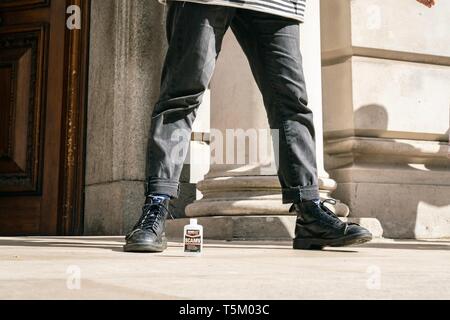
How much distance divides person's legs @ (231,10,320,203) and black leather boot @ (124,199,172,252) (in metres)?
0.56

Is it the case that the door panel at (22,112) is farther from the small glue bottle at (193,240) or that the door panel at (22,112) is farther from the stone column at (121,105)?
the small glue bottle at (193,240)

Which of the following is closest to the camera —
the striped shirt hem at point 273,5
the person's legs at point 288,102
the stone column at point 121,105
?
the striped shirt hem at point 273,5

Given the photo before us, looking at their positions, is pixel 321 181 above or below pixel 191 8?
below

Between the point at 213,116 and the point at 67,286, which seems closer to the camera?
the point at 67,286

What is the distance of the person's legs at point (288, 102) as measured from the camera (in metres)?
3.19

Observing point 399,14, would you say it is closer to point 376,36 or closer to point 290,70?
point 376,36

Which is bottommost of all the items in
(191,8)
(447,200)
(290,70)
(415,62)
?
(447,200)

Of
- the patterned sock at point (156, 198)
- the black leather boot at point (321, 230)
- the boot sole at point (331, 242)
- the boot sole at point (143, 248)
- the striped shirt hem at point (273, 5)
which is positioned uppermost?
the striped shirt hem at point (273, 5)

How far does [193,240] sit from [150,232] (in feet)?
0.79

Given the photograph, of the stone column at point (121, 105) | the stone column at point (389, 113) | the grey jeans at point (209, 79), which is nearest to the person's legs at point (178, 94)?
the grey jeans at point (209, 79)

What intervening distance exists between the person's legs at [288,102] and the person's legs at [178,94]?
0.25 metres
